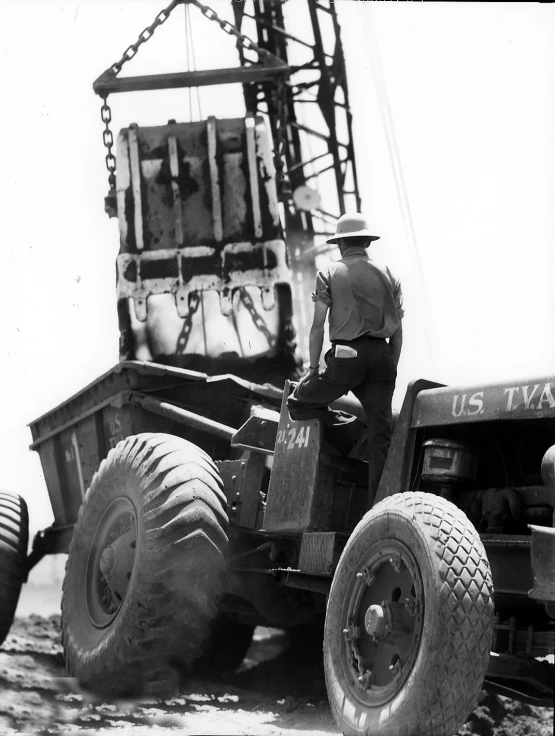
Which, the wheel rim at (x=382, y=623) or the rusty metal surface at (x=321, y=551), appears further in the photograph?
the rusty metal surface at (x=321, y=551)

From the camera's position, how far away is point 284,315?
10570 millimetres

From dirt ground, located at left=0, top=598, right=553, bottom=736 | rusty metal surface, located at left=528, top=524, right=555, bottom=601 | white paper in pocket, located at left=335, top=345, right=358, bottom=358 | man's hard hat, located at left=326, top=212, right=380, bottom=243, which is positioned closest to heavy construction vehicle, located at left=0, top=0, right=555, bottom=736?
rusty metal surface, located at left=528, top=524, right=555, bottom=601

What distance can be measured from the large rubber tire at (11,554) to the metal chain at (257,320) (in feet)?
8.37

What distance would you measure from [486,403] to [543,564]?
1020mm

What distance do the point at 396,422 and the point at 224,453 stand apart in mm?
2465

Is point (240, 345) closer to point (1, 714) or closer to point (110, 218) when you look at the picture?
point (110, 218)

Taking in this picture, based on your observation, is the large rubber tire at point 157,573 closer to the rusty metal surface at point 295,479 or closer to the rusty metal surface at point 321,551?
the rusty metal surface at point 295,479

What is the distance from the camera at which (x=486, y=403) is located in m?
5.86

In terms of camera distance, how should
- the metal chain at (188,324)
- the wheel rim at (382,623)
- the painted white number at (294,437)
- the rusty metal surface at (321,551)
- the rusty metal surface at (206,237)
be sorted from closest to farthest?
1. the wheel rim at (382,623)
2. the rusty metal surface at (321,551)
3. the painted white number at (294,437)
4. the rusty metal surface at (206,237)
5. the metal chain at (188,324)

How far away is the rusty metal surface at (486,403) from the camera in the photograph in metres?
5.56

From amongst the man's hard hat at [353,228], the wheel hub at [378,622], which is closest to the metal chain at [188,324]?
the man's hard hat at [353,228]

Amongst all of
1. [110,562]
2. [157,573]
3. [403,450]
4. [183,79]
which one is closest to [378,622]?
[403,450]

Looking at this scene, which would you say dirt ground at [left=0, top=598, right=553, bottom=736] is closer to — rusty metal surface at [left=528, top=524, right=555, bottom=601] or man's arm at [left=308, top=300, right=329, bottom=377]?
man's arm at [left=308, top=300, right=329, bottom=377]

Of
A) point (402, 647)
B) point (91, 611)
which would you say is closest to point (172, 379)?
point (91, 611)
